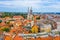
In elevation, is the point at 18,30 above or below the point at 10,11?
below

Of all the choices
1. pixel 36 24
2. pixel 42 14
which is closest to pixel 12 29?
pixel 36 24

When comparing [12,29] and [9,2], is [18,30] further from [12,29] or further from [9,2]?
[9,2]

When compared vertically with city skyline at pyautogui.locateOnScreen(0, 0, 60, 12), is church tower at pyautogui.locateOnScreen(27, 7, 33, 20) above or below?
below

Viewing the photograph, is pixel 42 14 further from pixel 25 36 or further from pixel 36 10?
pixel 25 36

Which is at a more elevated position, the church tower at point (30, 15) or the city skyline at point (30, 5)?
the city skyline at point (30, 5)

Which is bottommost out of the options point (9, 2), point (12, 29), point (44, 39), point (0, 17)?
point (44, 39)

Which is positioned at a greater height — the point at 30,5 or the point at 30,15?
the point at 30,5
